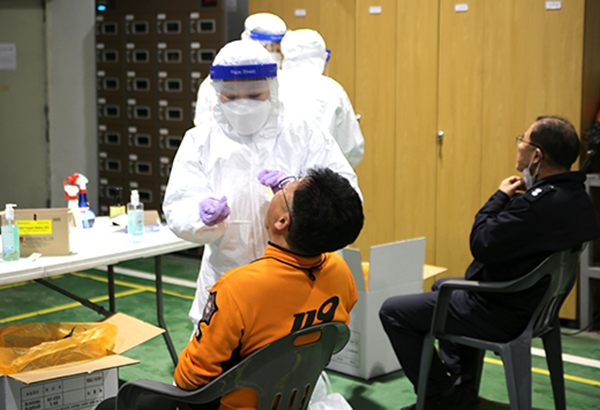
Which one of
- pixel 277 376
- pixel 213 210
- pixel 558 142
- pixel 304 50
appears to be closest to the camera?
pixel 277 376

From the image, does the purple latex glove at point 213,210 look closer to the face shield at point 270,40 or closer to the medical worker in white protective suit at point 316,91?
the medical worker in white protective suit at point 316,91

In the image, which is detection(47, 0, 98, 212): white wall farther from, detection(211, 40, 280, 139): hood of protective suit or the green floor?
detection(211, 40, 280, 139): hood of protective suit

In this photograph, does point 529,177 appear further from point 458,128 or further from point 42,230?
point 42,230

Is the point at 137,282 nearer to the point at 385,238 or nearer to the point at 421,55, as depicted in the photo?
the point at 385,238

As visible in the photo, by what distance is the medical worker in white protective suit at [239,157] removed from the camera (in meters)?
1.81

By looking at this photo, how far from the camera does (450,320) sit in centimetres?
219

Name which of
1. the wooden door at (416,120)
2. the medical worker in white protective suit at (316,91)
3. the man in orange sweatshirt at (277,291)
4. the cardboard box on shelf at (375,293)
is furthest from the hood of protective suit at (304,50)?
the man in orange sweatshirt at (277,291)

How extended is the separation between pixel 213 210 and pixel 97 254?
31.9 inches

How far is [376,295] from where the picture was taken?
8.98ft

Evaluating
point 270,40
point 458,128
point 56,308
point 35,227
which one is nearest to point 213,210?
point 35,227

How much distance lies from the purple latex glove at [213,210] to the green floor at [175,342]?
1242 millimetres

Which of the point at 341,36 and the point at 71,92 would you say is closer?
the point at 341,36

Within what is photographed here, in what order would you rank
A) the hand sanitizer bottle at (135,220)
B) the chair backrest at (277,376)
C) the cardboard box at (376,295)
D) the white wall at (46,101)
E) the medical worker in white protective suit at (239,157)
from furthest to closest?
the white wall at (46,101) < the cardboard box at (376,295) < the hand sanitizer bottle at (135,220) < the medical worker in white protective suit at (239,157) < the chair backrest at (277,376)

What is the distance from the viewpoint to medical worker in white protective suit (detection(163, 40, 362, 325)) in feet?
5.95
